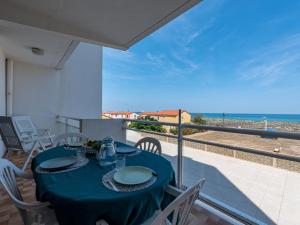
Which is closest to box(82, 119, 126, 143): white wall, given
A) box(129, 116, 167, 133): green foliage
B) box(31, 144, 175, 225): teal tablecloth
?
box(129, 116, 167, 133): green foliage

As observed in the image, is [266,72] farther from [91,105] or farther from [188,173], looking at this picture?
[188,173]

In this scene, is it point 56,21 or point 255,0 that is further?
point 255,0

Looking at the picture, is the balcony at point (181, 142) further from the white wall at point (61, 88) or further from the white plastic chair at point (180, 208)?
the white wall at point (61, 88)

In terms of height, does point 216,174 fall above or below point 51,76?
below

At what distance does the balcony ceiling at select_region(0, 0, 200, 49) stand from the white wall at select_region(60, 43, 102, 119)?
10.5ft

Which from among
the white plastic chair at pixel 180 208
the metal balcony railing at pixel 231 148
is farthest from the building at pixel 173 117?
the white plastic chair at pixel 180 208

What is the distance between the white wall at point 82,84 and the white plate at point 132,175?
4.83m

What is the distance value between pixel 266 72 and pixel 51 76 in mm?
25645

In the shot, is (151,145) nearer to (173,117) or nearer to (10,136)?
(173,117)

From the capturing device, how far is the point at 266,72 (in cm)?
2358

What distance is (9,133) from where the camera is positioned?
10.8ft

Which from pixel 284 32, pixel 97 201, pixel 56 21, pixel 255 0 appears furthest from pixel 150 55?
pixel 97 201

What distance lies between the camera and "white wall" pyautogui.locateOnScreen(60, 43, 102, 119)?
549 centimetres

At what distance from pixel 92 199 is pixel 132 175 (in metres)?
0.32
